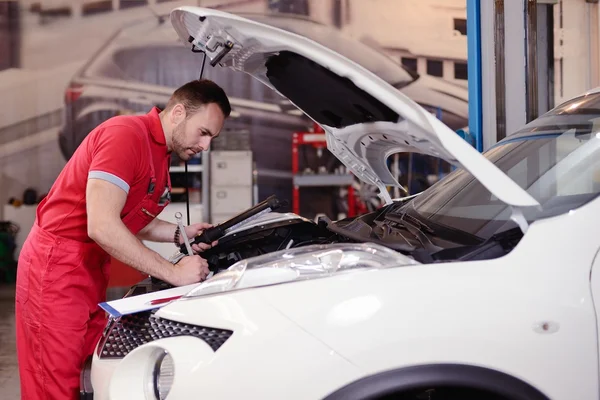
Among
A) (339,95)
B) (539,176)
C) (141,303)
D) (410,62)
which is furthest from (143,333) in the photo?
(410,62)

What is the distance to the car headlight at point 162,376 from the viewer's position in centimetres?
145

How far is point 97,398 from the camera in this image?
1583mm

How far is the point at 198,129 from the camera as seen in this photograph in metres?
2.18

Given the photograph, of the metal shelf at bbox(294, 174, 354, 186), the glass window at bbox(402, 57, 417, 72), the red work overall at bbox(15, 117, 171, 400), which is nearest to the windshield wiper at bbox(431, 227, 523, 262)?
the red work overall at bbox(15, 117, 171, 400)

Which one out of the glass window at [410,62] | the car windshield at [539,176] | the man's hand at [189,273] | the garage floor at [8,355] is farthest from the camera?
the glass window at [410,62]

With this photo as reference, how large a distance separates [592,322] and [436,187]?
1007 millimetres

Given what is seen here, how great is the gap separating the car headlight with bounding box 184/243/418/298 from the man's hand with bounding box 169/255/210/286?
37 cm

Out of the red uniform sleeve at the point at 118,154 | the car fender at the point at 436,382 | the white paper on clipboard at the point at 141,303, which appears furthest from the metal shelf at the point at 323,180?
the car fender at the point at 436,382

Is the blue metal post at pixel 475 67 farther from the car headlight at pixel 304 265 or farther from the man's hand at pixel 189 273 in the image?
the car headlight at pixel 304 265

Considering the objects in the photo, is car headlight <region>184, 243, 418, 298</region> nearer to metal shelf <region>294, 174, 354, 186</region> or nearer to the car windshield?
the car windshield

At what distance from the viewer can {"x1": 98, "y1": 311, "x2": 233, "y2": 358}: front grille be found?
1.36 metres

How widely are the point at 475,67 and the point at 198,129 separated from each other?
2.21 m

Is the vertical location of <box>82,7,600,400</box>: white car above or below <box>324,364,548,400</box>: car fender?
above

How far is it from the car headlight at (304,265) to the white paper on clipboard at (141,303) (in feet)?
0.67
